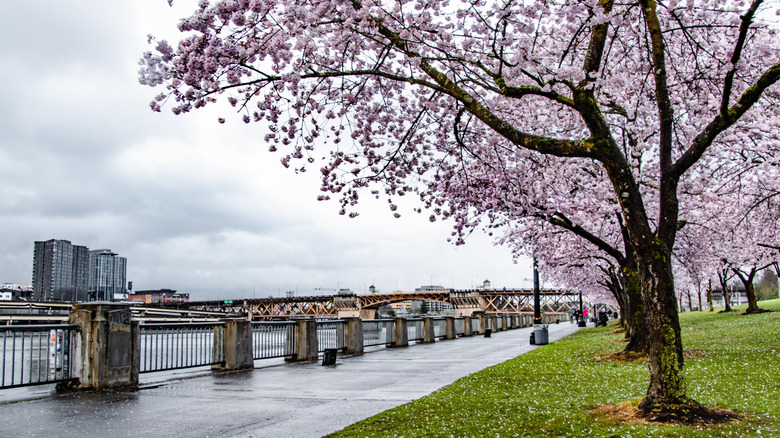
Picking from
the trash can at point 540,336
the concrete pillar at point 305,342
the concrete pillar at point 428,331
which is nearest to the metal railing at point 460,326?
the concrete pillar at point 428,331

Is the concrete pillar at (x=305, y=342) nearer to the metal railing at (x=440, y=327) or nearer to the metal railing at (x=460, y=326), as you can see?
the metal railing at (x=440, y=327)

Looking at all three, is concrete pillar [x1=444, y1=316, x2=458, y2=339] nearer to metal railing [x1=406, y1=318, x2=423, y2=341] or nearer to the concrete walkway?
metal railing [x1=406, y1=318, x2=423, y2=341]

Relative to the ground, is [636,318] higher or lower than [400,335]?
higher

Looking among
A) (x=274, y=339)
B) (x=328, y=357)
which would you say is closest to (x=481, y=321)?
(x=274, y=339)

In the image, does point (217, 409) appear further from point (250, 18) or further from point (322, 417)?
point (250, 18)

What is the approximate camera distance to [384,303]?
449ft

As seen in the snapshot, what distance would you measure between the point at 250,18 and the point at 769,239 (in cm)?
2665

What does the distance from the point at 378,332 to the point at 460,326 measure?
14.5 metres

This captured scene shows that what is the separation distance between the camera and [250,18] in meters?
8.47

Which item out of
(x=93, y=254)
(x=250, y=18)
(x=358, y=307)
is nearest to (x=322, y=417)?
(x=250, y=18)

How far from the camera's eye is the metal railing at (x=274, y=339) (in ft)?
55.4

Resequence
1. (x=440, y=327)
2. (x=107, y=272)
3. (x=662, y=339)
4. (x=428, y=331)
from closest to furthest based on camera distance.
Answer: (x=662, y=339), (x=428, y=331), (x=440, y=327), (x=107, y=272)

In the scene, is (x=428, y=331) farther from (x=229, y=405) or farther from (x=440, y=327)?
(x=229, y=405)

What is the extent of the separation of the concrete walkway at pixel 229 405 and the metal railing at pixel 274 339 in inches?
92.7
